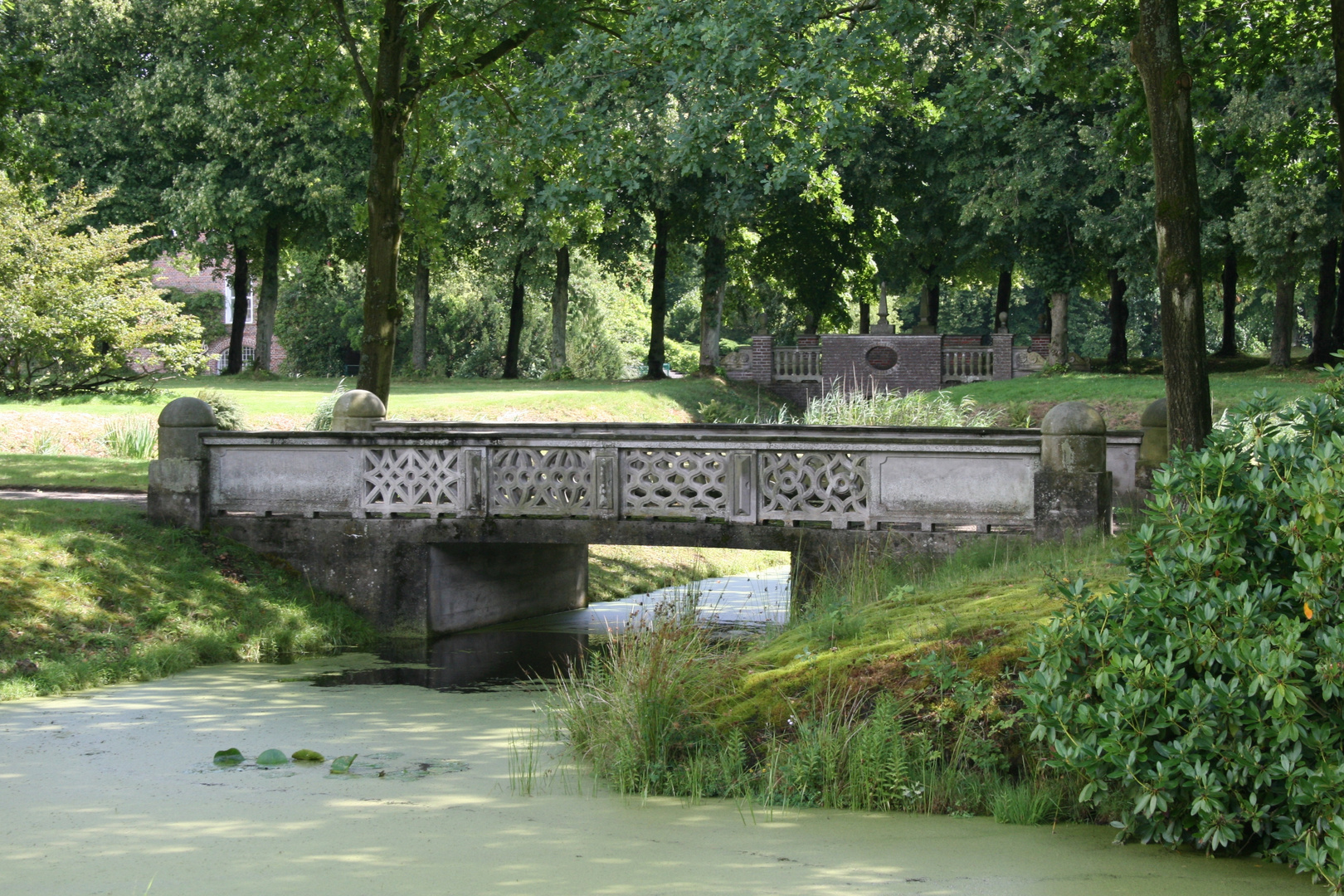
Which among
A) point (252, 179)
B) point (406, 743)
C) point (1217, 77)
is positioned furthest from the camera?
point (252, 179)

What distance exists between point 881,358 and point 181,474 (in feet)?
79.7

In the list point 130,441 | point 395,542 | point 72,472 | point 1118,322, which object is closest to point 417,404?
point 130,441

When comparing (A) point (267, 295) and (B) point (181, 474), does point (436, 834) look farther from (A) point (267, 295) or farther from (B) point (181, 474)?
(A) point (267, 295)

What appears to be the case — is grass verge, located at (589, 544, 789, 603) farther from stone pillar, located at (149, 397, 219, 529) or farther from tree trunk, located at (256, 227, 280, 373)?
tree trunk, located at (256, 227, 280, 373)

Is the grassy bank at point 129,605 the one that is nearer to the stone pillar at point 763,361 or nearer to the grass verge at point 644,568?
the grass verge at point 644,568

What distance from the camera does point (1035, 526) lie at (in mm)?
11172

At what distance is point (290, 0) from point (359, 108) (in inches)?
113

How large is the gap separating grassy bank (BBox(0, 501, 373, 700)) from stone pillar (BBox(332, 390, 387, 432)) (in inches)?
86.1

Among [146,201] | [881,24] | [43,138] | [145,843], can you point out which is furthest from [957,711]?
[146,201]

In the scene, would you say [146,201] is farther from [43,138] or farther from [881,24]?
[881,24]

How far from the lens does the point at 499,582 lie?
15086 mm

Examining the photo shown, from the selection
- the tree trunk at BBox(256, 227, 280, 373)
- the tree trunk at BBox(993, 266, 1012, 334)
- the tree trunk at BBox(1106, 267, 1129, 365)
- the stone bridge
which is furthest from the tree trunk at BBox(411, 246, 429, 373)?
the stone bridge

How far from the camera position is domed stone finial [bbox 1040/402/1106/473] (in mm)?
10992

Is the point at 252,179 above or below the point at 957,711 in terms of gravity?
above
